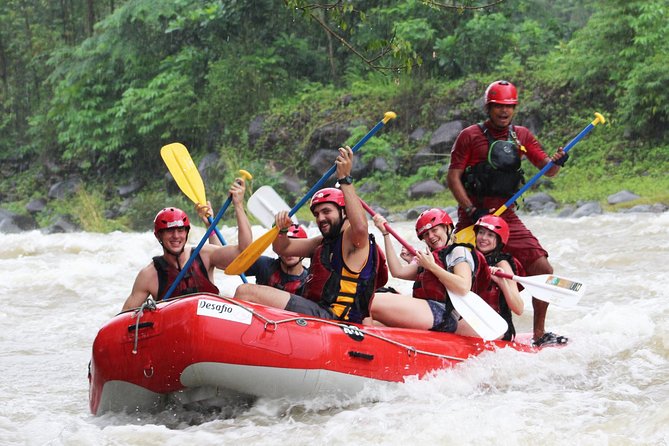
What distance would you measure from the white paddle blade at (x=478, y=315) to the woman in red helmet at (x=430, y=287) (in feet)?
0.23

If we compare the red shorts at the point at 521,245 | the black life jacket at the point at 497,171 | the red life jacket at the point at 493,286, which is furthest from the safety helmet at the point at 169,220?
the red shorts at the point at 521,245

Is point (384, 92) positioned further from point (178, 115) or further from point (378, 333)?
point (378, 333)

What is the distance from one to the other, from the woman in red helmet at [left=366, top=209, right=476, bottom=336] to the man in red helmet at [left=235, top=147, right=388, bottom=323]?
0.28 metres

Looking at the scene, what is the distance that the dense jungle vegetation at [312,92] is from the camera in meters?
15.7

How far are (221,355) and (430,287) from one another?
54.9 inches

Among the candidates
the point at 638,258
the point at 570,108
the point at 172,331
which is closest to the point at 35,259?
the point at 638,258

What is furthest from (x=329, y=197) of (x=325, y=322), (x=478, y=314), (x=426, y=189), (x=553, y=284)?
(x=426, y=189)

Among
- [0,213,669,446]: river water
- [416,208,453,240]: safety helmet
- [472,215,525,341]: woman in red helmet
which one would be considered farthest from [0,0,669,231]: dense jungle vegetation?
[416,208,453,240]: safety helmet

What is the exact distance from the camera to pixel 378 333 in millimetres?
4797

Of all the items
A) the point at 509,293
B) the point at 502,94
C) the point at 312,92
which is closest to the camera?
the point at 509,293

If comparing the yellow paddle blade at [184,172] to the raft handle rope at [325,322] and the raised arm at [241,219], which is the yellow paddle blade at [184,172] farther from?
the raft handle rope at [325,322]

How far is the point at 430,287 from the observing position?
17.3ft

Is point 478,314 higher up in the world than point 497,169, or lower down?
lower down

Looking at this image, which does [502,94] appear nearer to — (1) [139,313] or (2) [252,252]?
(2) [252,252]
